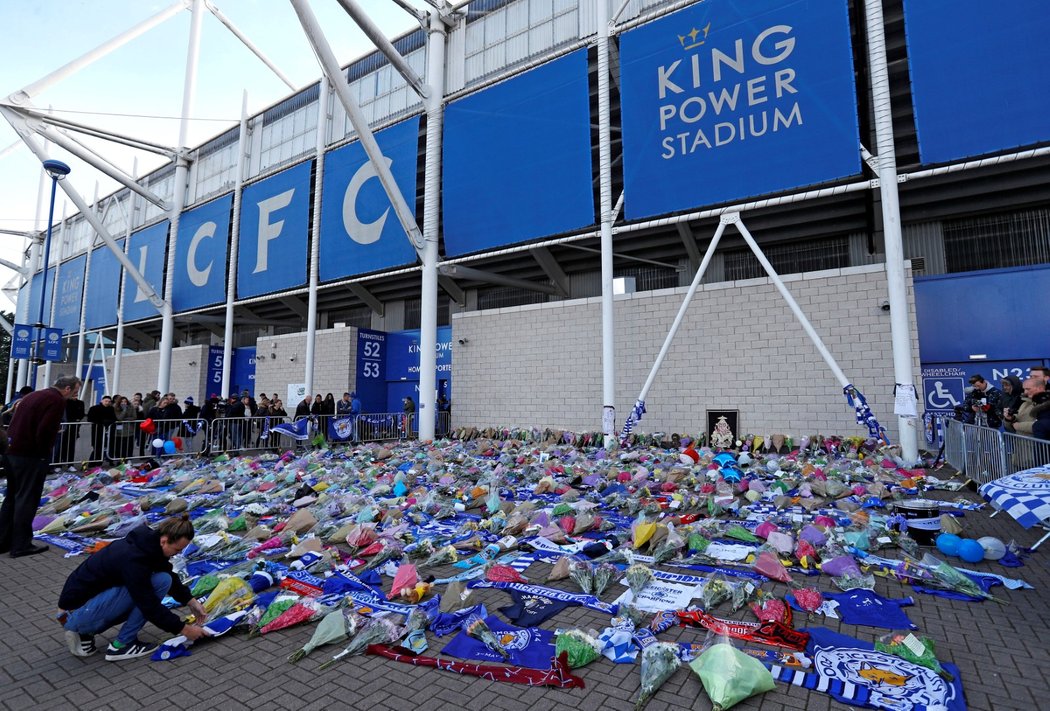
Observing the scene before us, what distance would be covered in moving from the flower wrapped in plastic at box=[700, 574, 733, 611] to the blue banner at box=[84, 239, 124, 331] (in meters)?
37.7

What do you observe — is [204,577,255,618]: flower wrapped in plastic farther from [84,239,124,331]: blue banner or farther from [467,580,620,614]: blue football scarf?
[84,239,124,331]: blue banner

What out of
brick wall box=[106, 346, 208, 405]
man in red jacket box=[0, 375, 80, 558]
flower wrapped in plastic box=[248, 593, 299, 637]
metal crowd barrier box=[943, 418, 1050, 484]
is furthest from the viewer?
brick wall box=[106, 346, 208, 405]

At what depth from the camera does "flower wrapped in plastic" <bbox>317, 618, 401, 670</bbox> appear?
10.4 ft

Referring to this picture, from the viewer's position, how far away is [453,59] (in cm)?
1861

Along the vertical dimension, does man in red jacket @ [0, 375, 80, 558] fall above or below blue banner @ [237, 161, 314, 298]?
below

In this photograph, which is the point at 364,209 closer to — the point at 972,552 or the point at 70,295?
the point at 972,552

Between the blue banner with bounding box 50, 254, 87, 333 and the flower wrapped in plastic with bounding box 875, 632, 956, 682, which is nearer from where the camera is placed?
the flower wrapped in plastic with bounding box 875, 632, 956, 682

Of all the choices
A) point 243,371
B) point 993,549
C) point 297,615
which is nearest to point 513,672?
point 297,615

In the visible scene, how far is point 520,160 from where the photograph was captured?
15.9 metres

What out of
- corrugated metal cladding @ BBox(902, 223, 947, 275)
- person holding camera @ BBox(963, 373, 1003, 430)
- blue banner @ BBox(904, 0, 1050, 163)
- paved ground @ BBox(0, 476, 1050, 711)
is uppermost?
blue banner @ BBox(904, 0, 1050, 163)

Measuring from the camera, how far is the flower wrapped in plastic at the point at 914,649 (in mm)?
2785

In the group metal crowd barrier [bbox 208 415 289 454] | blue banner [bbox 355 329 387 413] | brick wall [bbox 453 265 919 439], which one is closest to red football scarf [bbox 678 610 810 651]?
brick wall [bbox 453 265 919 439]

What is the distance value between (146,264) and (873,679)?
121ft

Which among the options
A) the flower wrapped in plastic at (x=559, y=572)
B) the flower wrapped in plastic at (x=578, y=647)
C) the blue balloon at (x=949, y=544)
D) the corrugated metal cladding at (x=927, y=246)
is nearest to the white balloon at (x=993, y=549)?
the blue balloon at (x=949, y=544)
